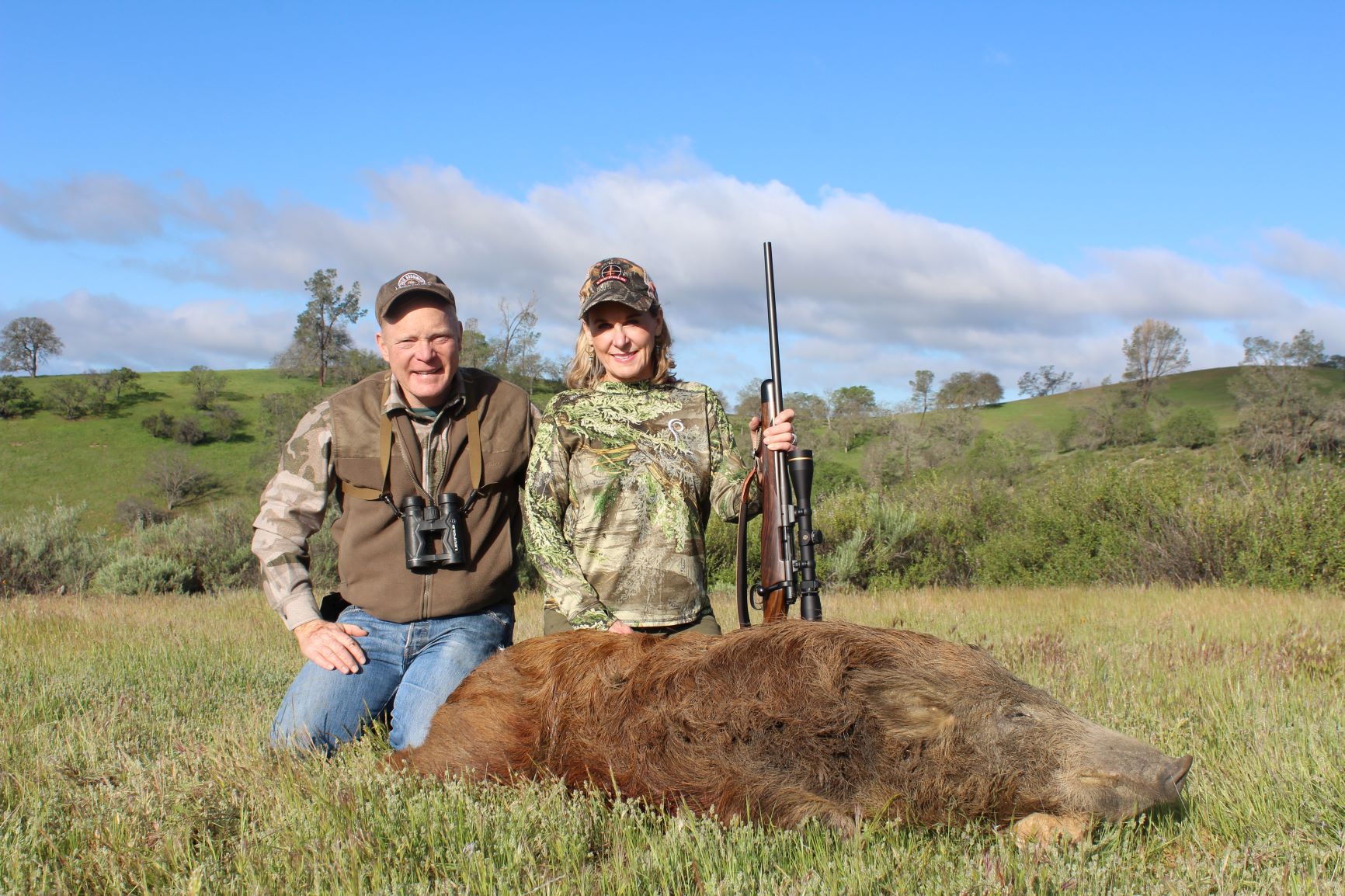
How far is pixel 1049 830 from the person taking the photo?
8.25 ft

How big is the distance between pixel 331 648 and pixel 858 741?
8.64 ft

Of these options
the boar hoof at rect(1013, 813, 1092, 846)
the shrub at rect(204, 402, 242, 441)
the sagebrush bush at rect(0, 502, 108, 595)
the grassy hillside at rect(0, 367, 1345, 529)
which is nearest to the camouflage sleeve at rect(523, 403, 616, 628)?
the boar hoof at rect(1013, 813, 1092, 846)

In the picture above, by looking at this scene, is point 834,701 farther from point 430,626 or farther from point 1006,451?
point 1006,451

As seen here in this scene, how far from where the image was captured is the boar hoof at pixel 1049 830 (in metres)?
2.50

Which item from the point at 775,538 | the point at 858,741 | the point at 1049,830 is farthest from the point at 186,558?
the point at 1049,830

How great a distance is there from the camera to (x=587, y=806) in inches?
110

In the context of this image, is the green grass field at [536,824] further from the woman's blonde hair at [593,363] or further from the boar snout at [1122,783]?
the woman's blonde hair at [593,363]

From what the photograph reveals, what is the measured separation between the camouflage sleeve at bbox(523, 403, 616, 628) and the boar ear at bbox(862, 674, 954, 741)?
1684 millimetres

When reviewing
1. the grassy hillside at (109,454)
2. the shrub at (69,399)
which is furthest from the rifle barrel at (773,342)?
the shrub at (69,399)

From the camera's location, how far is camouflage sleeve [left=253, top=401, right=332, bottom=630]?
13.8ft

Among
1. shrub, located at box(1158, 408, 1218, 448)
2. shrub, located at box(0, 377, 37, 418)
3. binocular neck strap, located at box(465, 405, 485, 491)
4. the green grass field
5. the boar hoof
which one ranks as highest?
shrub, located at box(0, 377, 37, 418)

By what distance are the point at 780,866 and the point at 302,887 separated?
1345 millimetres

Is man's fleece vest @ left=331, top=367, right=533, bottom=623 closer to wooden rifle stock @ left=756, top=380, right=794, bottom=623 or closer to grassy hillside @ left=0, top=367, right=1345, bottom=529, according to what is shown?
wooden rifle stock @ left=756, top=380, right=794, bottom=623

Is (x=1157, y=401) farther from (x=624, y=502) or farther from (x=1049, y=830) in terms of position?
(x=1049, y=830)
